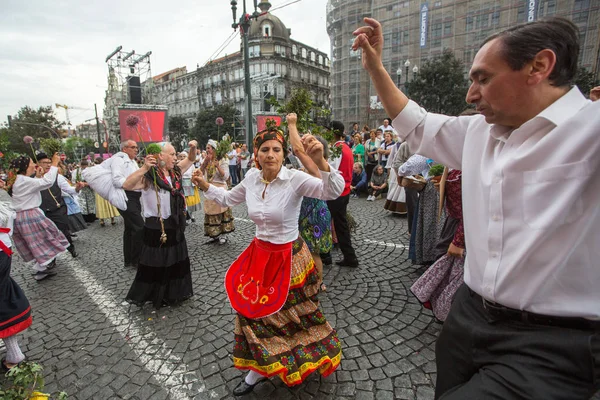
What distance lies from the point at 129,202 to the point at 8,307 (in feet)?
8.69

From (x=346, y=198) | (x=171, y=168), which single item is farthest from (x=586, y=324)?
(x=171, y=168)

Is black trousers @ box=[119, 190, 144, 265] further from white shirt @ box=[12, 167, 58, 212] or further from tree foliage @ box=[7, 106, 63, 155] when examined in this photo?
tree foliage @ box=[7, 106, 63, 155]

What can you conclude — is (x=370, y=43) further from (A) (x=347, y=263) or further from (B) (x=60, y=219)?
(B) (x=60, y=219)

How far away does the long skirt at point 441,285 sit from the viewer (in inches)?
124

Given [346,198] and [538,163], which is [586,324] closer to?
[538,163]

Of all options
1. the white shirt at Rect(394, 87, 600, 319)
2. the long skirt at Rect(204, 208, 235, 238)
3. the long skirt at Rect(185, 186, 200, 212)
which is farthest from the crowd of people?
the long skirt at Rect(185, 186, 200, 212)

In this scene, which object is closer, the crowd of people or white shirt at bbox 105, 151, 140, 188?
the crowd of people

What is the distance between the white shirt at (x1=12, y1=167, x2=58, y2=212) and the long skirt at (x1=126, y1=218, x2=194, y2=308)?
8.32 feet

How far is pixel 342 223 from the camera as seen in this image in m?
5.02

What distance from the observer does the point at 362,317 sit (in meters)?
3.60

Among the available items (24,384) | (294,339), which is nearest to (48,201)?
(24,384)

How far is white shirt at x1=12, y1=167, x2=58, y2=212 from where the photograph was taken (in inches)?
195

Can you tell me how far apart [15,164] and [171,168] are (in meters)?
2.86

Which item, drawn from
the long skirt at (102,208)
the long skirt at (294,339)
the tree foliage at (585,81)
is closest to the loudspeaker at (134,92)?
the long skirt at (102,208)
